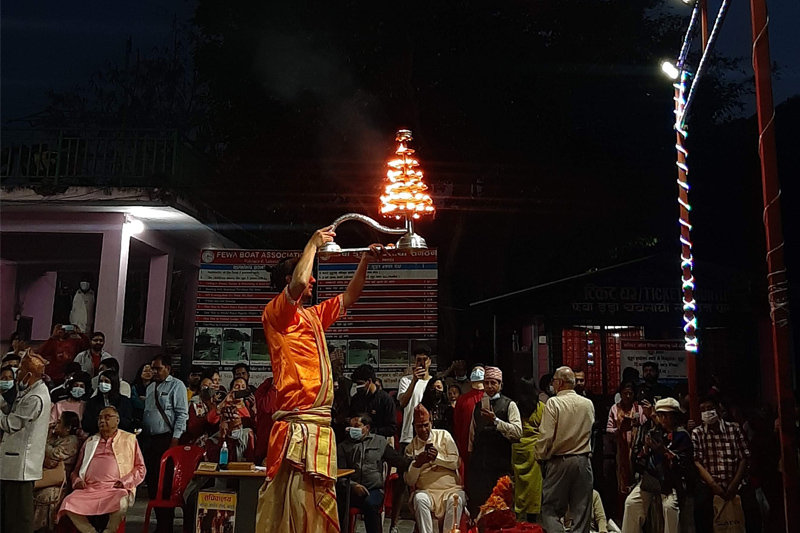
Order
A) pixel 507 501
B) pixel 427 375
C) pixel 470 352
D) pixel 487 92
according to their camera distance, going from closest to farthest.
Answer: pixel 507 501, pixel 427 375, pixel 487 92, pixel 470 352

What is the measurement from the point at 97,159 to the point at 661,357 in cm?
982

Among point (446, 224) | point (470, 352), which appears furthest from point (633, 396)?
point (470, 352)

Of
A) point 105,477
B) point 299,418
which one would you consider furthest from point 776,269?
point 105,477

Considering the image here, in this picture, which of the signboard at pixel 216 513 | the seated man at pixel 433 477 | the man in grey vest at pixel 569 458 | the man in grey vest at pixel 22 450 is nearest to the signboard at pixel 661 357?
the man in grey vest at pixel 569 458

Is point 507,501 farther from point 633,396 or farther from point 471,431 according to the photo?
point 633,396

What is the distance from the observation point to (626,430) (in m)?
8.34

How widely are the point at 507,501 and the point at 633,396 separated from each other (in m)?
3.52

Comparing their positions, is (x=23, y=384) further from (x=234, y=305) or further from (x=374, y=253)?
(x=234, y=305)

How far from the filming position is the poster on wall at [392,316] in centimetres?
1129

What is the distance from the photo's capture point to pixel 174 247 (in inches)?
556

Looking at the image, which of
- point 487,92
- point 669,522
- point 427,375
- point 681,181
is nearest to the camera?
point 669,522

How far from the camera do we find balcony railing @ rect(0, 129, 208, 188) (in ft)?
40.0

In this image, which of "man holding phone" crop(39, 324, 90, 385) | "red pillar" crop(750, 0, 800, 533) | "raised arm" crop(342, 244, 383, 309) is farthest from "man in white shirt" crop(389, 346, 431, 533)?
"man holding phone" crop(39, 324, 90, 385)

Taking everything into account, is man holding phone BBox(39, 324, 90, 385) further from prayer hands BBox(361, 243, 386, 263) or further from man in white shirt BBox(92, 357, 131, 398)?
prayer hands BBox(361, 243, 386, 263)
